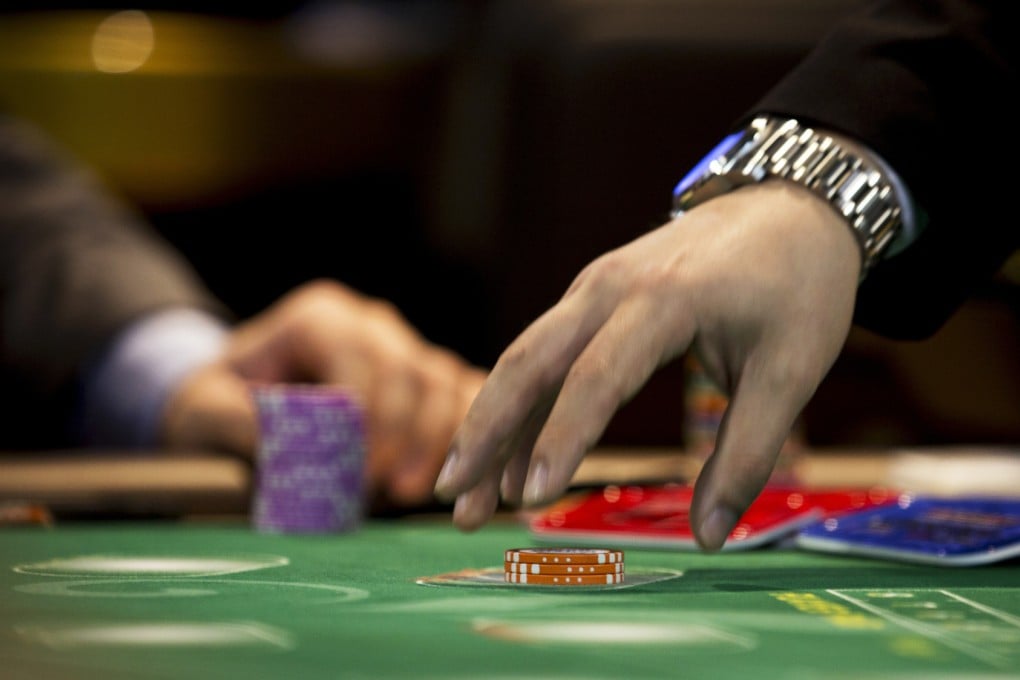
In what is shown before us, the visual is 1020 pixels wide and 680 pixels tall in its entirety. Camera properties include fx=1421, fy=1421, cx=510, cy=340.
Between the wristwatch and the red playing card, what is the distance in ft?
1.43

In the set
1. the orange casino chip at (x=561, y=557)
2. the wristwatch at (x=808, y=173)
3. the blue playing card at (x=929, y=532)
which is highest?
the wristwatch at (x=808, y=173)

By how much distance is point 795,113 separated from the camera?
4.56ft

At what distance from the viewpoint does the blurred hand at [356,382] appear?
2.55 m

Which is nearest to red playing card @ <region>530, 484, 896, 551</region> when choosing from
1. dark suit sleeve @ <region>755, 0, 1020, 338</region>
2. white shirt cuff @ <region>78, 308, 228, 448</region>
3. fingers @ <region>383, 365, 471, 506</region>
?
dark suit sleeve @ <region>755, 0, 1020, 338</region>

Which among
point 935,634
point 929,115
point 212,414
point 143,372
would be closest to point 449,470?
point 935,634

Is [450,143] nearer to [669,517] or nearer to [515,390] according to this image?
[669,517]

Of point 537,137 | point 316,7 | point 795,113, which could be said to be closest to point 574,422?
point 795,113

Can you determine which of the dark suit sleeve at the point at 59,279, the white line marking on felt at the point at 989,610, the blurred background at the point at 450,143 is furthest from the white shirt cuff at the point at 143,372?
the white line marking on felt at the point at 989,610

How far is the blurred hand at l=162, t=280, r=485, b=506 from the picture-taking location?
8.36 feet

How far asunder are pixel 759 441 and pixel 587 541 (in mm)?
630

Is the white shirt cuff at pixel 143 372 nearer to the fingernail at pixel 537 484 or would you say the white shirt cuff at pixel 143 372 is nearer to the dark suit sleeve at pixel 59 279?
the dark suit sleeve at pixel 59 279

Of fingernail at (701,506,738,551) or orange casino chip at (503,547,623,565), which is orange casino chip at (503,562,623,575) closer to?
orange casino chip at (503,547,623,565)

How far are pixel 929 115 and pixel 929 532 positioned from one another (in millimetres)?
476

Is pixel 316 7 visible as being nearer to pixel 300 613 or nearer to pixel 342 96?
pixel 342 96
